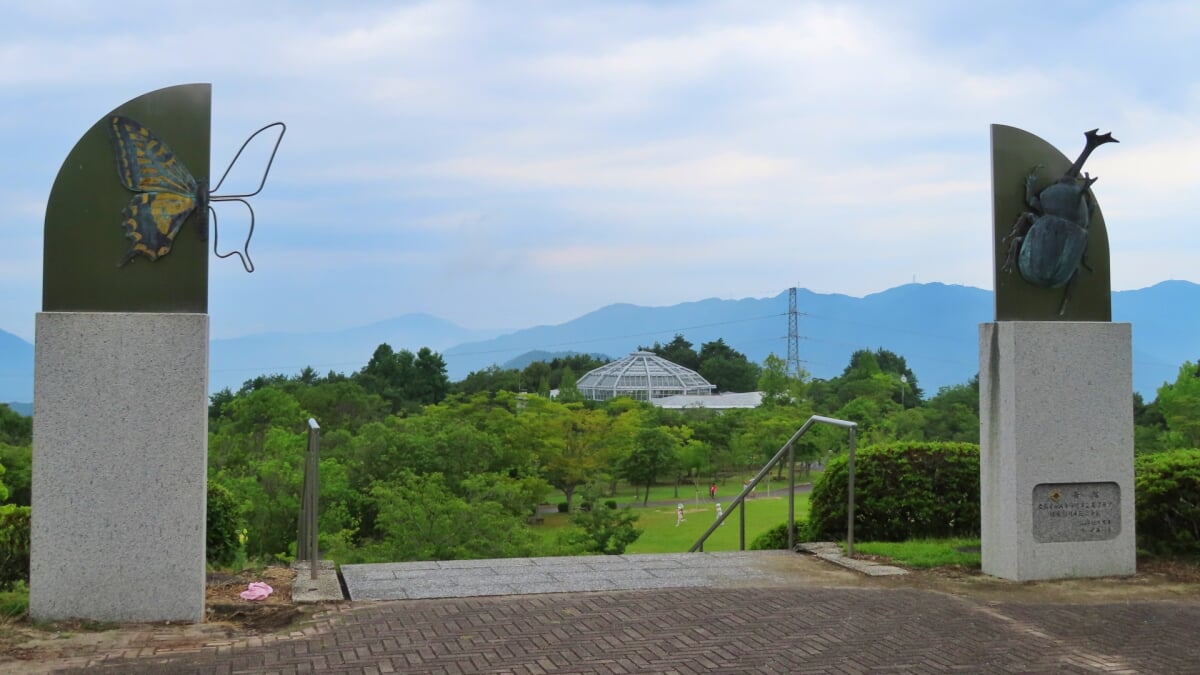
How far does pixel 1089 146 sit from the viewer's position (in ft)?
23.8

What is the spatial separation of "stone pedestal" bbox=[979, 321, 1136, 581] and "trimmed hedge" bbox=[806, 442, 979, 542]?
4.76 feet

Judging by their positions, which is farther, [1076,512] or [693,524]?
[693,524]

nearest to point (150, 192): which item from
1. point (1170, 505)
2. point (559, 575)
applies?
point (559, 575)

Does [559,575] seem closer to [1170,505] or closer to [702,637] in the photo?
[702,637]

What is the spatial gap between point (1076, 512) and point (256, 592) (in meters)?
5.46

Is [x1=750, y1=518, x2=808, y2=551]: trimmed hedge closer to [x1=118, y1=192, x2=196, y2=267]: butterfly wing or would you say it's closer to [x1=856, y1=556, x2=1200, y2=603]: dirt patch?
[x1=856, y1=556, x2=1200, y2=603]: dirt patch

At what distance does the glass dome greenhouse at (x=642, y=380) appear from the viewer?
83375mm

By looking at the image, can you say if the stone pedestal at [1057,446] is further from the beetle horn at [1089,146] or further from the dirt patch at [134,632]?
the dirt patch at [134,632]

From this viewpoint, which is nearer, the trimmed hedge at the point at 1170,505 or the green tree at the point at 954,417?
the trimmed hedge at the point at 1170,505

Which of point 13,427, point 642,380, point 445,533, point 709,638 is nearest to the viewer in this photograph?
point 709,638

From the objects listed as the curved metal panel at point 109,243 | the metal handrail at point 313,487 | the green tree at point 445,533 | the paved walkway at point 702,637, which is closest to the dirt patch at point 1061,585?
the paved walkway at point 702,637

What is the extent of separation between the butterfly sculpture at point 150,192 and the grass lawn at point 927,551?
5.37 metres

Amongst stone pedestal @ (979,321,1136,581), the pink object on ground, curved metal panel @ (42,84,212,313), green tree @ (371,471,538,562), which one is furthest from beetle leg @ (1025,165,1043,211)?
green tree @ (371,471,538,562)

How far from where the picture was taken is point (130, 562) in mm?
5906
